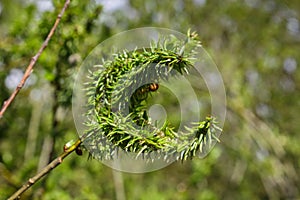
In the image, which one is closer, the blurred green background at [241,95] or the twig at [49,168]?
the twig at [49,168]

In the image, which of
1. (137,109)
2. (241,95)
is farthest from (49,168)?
(241,95)

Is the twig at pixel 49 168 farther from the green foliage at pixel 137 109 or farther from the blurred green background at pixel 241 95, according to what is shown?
the blurred green background at pixel 241 95

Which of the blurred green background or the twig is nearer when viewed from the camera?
the twig

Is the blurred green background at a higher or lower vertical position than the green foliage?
higher

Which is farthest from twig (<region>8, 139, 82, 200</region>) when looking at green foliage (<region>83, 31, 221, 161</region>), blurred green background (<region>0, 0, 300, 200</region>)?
blurred green background (<region>0, 0, 300, 200</region>)

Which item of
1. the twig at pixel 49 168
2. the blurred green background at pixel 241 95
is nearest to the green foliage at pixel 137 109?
the twig at pixel 49 168

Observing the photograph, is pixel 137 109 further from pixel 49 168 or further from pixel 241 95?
pixel 241 95

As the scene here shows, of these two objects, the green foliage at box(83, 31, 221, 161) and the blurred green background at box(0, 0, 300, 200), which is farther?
the blurred green background at box(0, 0, 300, 200)

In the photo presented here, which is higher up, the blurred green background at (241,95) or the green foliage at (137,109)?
the blurred green background at (241,95)

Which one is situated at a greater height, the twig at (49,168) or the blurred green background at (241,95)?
the blurred green background at (241,95)

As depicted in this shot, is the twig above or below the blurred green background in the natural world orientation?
below

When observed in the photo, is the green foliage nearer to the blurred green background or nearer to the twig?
the twig
